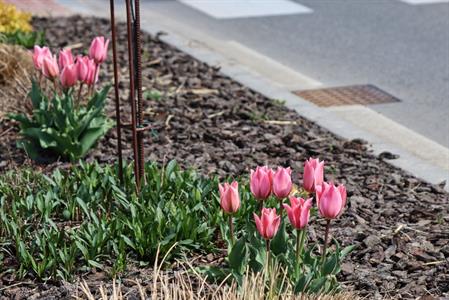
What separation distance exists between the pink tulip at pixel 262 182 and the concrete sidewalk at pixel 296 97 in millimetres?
2029

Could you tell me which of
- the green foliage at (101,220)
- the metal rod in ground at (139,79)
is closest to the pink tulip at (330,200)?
the green foliage at (101,220)

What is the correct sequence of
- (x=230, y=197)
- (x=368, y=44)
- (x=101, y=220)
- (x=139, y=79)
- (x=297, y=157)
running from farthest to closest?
(x=368, y=44) < (x=297, y=157) < (x=139, y=79) < (x=101, y=220) < (x=230, y=197)

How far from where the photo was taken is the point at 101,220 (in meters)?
5.03

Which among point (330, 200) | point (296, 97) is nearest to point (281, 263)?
point (330, 200)

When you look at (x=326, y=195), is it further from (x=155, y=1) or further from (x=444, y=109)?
(x=155, y=1)

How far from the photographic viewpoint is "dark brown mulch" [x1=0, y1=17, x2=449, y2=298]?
489cm

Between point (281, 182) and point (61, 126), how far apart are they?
2.30 metres

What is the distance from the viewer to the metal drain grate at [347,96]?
26.7ft

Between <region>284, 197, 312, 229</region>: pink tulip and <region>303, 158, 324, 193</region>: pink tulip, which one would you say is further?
<region>303, 158, 324, 193</region>: pink tulip

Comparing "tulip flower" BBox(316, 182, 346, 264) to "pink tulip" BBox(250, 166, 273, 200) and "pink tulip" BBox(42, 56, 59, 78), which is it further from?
"pink tulip" BBox(42, 56, 59, 78)

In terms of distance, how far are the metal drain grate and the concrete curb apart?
205 millimetres

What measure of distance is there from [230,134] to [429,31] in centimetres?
412

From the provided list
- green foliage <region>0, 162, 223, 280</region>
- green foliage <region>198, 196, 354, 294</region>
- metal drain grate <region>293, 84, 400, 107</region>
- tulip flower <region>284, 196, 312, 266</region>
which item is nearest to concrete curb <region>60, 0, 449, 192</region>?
metal drain grate <region>293, 84, 400, 107</region>

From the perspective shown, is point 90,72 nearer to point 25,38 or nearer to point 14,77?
point 14,77
